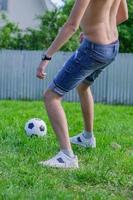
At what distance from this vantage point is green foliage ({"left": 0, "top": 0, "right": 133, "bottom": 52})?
63.7 feet

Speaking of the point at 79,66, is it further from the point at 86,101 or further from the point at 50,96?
the point at 86,101

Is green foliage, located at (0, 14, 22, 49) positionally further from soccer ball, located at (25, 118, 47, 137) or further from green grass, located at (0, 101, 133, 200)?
soccer ball, located at (25, 118, 47, 137)

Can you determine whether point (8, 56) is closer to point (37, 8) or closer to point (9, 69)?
point (9, 69)

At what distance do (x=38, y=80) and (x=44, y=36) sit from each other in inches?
114

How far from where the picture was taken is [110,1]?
4980mm

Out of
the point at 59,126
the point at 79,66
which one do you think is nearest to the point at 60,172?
the point at 59,126

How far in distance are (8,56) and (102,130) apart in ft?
32.8

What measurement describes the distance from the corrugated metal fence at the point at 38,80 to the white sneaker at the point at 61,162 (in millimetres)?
12231

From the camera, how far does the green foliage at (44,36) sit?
19.4 meters

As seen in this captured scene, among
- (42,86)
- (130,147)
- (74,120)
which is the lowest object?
(42,86)

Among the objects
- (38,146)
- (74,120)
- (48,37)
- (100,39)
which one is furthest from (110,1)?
(48,37)

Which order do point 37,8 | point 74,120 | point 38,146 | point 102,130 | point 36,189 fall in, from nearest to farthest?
point 36,189, point 38,146, point 102,130, point 74,120, point 37,8

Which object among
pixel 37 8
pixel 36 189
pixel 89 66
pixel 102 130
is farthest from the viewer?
pixel 37 8

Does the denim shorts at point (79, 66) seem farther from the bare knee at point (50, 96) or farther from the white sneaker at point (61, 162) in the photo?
the white sneaker at point (61, 162)
